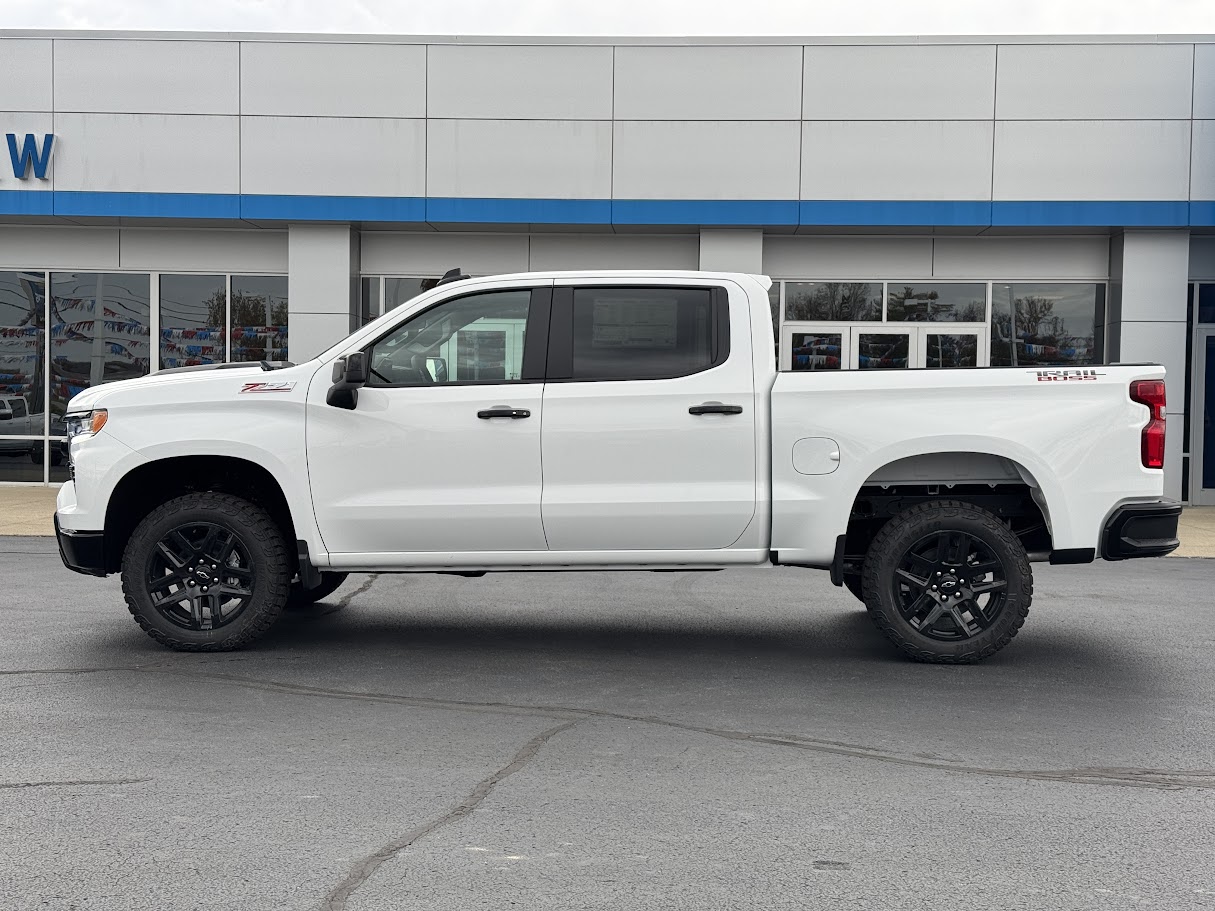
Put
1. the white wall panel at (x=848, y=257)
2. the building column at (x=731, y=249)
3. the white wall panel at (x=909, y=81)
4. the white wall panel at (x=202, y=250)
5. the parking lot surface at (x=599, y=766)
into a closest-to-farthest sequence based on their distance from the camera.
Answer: the parking lot surface at (x=599, y=766) → the white wall panel at (x=909, y=81) → the building column at (x=731, y=249) → the white wall panel at (x=848, y=257) → the white wall panel at (x=202, y=250)

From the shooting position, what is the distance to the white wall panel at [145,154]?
17609mm

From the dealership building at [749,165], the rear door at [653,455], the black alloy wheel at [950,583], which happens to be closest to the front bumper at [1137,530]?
the black alloy wheel at [950,583]

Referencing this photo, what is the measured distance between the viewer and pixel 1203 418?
59.7 ft

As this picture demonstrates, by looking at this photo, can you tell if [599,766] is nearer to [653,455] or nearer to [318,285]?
[653,455]

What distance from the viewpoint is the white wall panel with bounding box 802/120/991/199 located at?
56.9ft

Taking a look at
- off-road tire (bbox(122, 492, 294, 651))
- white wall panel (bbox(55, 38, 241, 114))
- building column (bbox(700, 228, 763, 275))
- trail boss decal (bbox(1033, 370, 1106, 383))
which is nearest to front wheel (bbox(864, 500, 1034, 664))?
trail boss decal (bbox(1033, 370, 1106, 383))

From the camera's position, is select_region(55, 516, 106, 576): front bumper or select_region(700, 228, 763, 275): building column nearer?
select_region(55, 516, 106, 576): front bumper

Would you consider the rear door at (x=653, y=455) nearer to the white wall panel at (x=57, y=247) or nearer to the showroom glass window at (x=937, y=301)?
the showroom glass window at (x=937, y=301)

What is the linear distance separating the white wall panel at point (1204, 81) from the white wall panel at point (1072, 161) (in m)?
0.84

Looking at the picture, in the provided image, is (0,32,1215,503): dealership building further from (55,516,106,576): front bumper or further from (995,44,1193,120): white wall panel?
(55,516,106,576): front bumper

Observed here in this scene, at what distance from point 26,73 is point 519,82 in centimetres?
678

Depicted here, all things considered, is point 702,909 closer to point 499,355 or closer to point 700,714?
point 700,714

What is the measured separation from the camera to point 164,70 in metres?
17.6

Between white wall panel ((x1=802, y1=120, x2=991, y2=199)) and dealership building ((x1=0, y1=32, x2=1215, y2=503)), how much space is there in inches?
1.2
